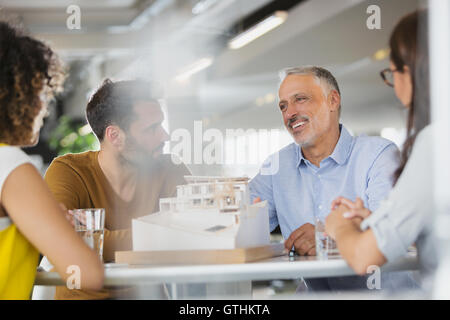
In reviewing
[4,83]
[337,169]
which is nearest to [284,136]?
[337,169]

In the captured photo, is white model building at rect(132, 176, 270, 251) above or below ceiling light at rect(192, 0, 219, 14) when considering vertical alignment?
below

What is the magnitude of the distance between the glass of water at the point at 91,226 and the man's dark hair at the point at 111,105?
60 cm

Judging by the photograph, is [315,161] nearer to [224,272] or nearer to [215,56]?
[224,272]

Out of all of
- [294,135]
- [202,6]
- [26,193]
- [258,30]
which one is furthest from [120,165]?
[258,30]

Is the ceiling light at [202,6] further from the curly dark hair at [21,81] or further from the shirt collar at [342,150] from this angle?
the curly dark hair at [21,81]

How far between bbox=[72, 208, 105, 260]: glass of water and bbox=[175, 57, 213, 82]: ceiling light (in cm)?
161

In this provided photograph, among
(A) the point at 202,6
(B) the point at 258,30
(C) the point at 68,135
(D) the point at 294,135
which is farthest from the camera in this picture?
(B) the point at 258,30

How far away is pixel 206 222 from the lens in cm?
147

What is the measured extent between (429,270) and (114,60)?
1.75 m

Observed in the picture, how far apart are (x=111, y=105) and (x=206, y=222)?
0.89m

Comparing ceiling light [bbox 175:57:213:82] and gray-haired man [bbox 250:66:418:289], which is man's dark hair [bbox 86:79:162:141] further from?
ceiling light [bbox 175:57:213:82]

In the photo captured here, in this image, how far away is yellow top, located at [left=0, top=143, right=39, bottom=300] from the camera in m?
1.34

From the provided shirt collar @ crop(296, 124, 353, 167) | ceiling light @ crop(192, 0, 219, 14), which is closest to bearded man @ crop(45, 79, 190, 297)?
shirt collar @ crop(296, 124, 353, 167)

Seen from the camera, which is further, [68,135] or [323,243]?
[68,135]
